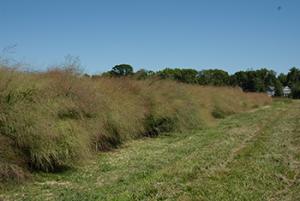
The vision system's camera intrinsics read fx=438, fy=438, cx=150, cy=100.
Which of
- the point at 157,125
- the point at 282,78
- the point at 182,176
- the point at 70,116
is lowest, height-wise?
the point at 182,176

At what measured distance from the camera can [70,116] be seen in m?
11.9

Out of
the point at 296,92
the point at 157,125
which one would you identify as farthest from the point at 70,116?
the point at 296,92

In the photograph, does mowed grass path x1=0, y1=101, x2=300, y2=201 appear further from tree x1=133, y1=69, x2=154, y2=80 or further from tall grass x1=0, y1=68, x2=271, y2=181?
tree x1=133, y1=69, x2=154, y2=80

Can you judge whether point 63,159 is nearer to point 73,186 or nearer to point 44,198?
point 73,186

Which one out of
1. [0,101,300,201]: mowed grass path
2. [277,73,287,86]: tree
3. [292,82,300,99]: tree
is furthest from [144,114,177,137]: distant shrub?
[277,73,287,86]: tree

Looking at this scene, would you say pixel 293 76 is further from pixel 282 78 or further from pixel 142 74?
pixel 142 74

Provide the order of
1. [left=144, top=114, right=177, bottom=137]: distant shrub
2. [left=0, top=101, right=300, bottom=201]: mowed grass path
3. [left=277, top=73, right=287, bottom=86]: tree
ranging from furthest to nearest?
1. [left=277, top=73, right=287, bottom=86]: tree
2. [left=144, top=114, right=177, bottom=137]: distant shrub
3. [left=0, top=101, right=300, bottom=201]: mowed grass path

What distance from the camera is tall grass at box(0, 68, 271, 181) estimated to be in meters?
9.34

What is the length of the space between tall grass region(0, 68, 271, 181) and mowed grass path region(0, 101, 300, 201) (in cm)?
49

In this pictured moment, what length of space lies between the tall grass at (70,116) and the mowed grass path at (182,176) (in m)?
0.49

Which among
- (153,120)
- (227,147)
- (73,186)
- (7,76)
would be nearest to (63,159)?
(73,186)

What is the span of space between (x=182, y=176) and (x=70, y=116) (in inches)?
159

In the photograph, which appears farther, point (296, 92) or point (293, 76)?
point (293, 76)

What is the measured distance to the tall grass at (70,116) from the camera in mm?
9344
